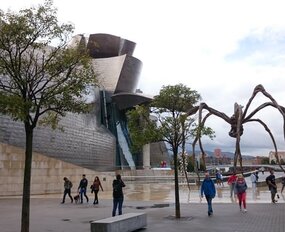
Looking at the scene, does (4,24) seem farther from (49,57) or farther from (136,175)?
(136,175)

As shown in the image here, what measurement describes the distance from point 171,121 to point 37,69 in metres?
5.97

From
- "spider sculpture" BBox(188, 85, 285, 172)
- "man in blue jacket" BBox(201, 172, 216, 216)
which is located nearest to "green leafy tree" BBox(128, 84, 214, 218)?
"man in blue jacket" BBox(201, 172, 216, 216)

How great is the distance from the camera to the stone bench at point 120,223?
9766 mm

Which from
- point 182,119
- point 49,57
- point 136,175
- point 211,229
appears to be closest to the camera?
point 49,57

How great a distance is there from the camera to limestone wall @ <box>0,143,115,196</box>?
2685 centimetres

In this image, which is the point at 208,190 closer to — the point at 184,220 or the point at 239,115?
the point at 184,220

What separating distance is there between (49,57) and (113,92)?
5525cm

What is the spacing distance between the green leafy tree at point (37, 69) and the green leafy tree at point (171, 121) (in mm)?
4832

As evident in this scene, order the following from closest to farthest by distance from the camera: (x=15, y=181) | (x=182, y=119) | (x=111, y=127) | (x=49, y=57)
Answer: (x=49, y=57)
(x=182, y=119)
(x=15, y=181)
(x=111, y=127)

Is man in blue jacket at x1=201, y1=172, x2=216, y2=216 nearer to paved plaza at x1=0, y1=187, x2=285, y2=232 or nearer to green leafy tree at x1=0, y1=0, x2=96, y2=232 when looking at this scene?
paved plaza at x1=0, y1=187, x2=285, y2=232

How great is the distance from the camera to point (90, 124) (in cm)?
5016

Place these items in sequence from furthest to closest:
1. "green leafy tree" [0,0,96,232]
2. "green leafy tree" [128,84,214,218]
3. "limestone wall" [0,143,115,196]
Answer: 1. "limestone wall" [0,143,115,196]
2. "green leafy tree" [128,84,214,218]
3. "green leafy tree" [0,0,96,232]

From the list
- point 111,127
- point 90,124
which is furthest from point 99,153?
point 111,127

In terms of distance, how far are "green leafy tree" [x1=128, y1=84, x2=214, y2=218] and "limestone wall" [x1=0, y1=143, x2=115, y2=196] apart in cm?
1441
